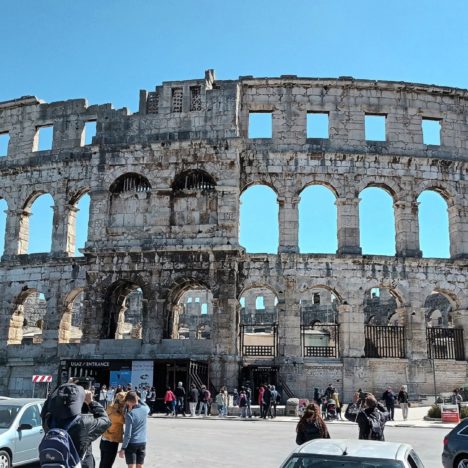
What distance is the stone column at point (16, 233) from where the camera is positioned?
95.6ft

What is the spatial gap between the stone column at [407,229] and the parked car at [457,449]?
58.6 ft

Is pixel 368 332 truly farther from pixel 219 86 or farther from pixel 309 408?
pixel 309 408

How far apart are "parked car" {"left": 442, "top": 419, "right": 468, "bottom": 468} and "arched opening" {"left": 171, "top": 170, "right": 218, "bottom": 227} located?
686 inches

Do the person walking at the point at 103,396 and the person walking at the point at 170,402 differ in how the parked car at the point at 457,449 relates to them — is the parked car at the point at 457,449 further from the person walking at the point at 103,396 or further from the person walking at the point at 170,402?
the person walking at the point at 103,396

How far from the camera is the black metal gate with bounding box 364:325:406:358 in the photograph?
26.1 meters

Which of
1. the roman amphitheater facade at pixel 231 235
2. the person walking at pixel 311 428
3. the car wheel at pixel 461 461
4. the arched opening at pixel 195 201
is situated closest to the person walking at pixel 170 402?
the roman amphitheater facade at pixel 231 235

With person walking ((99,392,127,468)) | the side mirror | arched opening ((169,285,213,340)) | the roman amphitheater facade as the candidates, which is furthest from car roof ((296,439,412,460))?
arched opening ((169,285,213,340))

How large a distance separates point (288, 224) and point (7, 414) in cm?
1817

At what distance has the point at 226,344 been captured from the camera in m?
24.5

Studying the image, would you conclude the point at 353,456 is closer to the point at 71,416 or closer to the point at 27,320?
the point at 71,416

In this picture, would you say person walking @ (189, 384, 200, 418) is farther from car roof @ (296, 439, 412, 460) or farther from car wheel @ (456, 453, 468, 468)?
car roof @ (296, 439, 412, 460)

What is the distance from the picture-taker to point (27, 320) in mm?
38281

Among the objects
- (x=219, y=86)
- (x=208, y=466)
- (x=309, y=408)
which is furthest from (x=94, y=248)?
(x=309, y=408)

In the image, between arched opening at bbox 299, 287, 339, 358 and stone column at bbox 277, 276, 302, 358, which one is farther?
arched opening at bbox 299, 287, 339, 358
